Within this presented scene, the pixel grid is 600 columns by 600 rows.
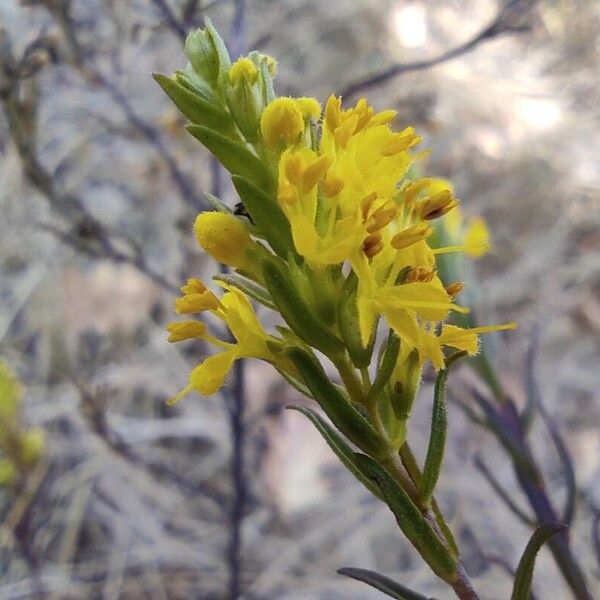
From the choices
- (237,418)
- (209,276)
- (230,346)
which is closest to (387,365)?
(230,346)

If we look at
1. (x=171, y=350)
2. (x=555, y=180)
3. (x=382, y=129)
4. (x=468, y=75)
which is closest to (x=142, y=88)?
(x=171, y=350)

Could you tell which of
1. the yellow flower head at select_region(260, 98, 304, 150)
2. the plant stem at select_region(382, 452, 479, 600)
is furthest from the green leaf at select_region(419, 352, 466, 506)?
the yellow flower head at select_region(260, 98, 304, 150)

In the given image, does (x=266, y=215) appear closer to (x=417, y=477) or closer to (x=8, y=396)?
(x=417, y=477)

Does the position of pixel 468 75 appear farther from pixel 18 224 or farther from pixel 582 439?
pixel 18 224

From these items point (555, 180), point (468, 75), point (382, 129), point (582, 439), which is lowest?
point (582, 439)

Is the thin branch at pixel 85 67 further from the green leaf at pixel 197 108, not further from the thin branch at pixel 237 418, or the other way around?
the green leaf at pixel 197 108
